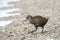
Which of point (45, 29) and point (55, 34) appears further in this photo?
point (45, 29)

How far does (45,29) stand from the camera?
485cm

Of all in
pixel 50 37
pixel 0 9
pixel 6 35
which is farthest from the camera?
pixel 0 9

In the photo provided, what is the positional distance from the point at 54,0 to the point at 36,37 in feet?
20.5

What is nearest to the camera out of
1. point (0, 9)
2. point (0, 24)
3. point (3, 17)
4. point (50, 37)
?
point (50, 37)

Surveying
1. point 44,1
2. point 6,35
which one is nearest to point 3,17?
point 6,35

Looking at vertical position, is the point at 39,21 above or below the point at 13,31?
above

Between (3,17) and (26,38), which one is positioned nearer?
(26,38)

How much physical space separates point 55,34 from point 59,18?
1723mm

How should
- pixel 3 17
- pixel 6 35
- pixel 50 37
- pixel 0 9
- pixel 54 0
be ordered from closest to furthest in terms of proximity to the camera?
pixel 50 37, pixel 6 35, pixel 3 17, pixel 0 9, pixel 54 0

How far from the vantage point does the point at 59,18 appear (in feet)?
20.0

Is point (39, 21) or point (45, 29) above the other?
point (39, 21)

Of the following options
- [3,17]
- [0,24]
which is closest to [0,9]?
[3,17]

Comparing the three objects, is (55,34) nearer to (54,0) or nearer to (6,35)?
(6,35)

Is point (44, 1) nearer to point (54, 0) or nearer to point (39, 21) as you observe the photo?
point (54, 0)
